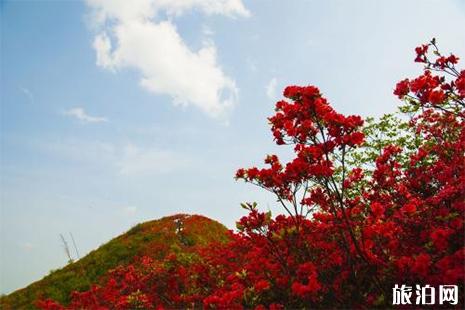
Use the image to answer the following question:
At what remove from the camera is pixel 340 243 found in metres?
6.98

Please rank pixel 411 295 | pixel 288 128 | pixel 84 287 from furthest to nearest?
pixel 84 287 < pixel 288 128 < pixel 411 295

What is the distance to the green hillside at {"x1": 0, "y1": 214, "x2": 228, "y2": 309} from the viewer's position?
18984 millimetres

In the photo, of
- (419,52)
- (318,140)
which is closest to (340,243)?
(318,140)

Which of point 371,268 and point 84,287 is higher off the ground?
point 371,268

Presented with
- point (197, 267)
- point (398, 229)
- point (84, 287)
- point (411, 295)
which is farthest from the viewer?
point (84, 287)

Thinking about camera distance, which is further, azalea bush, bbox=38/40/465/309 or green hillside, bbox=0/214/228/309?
green hillside, bbox=0/214/228/309

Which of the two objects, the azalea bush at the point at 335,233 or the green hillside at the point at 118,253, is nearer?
the azalea bush at the point at 335,233

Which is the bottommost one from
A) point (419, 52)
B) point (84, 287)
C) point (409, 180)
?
point (84, 287)

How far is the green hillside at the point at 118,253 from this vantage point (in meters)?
19.0

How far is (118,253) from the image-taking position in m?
21.2

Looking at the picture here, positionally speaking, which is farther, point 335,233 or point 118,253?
point 118,253

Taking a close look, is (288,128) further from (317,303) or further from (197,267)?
(197,267)

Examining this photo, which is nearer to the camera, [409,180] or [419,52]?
[419,52]

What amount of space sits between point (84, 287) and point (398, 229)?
53.5 feet
